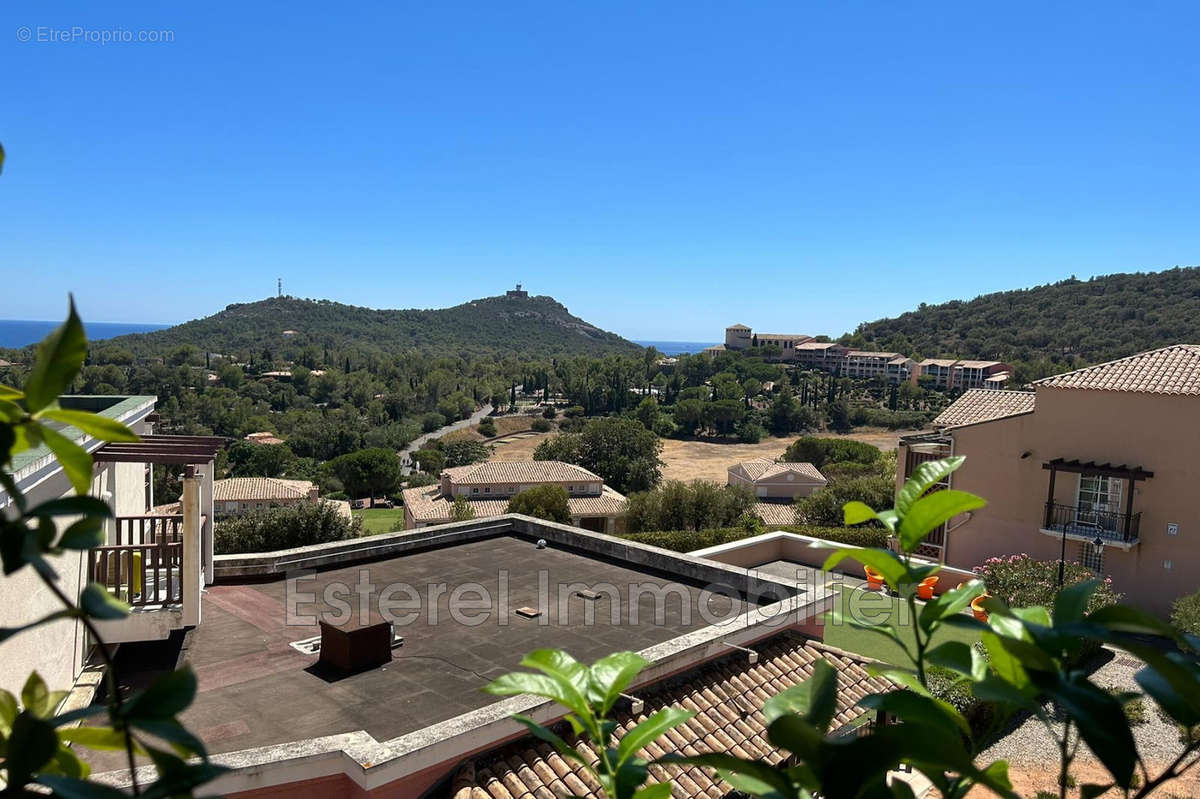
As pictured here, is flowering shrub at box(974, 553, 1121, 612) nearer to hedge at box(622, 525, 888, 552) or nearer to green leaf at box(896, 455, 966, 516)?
hedge at box(622, 525, 888, 552)

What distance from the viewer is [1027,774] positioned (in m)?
9.33

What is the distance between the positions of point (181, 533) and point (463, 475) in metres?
36.2

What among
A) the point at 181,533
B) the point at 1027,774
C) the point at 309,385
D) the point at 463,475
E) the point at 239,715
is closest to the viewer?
the point at 239,715

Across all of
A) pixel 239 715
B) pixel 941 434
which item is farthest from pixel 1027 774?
pixel 941 434

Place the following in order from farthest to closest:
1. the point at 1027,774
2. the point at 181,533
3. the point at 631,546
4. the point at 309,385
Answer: the point at 309,385
the point at 631,546
the point at 1027,774
the point at 181,533

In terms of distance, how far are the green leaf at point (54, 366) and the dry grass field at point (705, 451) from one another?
58342 mm

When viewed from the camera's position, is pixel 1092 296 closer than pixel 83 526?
No

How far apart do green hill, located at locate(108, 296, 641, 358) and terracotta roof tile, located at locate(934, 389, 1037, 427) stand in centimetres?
13132

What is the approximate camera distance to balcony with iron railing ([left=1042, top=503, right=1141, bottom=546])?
16.2 meters

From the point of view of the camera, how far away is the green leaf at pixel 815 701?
0.91 m

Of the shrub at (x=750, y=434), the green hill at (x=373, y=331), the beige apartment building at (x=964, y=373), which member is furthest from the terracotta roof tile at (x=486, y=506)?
the green hill at (x=373, y=331)

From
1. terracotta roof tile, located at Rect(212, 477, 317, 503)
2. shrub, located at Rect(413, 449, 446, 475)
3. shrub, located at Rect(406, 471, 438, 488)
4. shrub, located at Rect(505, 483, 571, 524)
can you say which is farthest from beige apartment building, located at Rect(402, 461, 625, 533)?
shrub, located at Rect(413, 449, 446, 475)

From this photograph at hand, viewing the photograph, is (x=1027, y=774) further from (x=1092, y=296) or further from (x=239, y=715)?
(x=1092, y=296)

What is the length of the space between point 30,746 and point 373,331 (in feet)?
595
